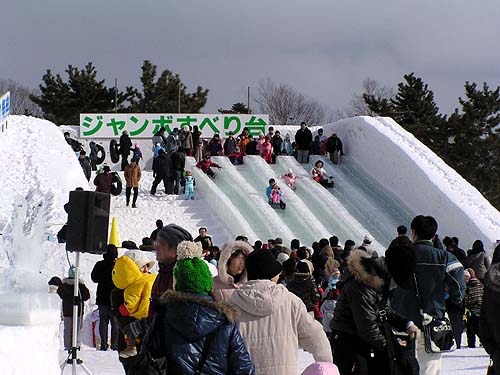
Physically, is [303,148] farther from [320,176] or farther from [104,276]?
[104,276]

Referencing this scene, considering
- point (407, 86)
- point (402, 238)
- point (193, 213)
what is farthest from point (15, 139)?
point (407, 86)

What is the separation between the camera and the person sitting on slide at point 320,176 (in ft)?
87.0

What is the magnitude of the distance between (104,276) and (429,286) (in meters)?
5.68

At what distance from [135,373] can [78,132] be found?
92.6 feet

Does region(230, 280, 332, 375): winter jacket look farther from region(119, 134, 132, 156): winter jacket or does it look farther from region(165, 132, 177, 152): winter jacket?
region(119, 134, 132, 156): winter jacket

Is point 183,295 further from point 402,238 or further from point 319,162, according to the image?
point 319,162

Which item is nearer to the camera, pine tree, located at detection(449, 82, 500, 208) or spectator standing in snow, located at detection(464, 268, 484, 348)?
spectator standing in snow, located at detection(464, 268, 484, 348)

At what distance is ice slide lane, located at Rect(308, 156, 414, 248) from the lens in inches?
965

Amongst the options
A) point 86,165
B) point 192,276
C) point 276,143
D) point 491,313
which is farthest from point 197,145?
point 192,276

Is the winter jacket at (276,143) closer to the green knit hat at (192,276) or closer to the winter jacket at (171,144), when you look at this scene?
the winter jacket at (171,144)

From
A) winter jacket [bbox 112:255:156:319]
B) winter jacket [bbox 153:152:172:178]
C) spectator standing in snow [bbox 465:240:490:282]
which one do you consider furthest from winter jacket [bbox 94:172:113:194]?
winter jacket [bbox 112:255:156:319]

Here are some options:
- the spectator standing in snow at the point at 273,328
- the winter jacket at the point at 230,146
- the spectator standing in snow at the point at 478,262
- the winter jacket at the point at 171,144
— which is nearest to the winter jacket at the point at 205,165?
the winter jacket at the point at 230,146

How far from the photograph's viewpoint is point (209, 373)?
15.2 feet

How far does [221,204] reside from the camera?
24.0 meters
